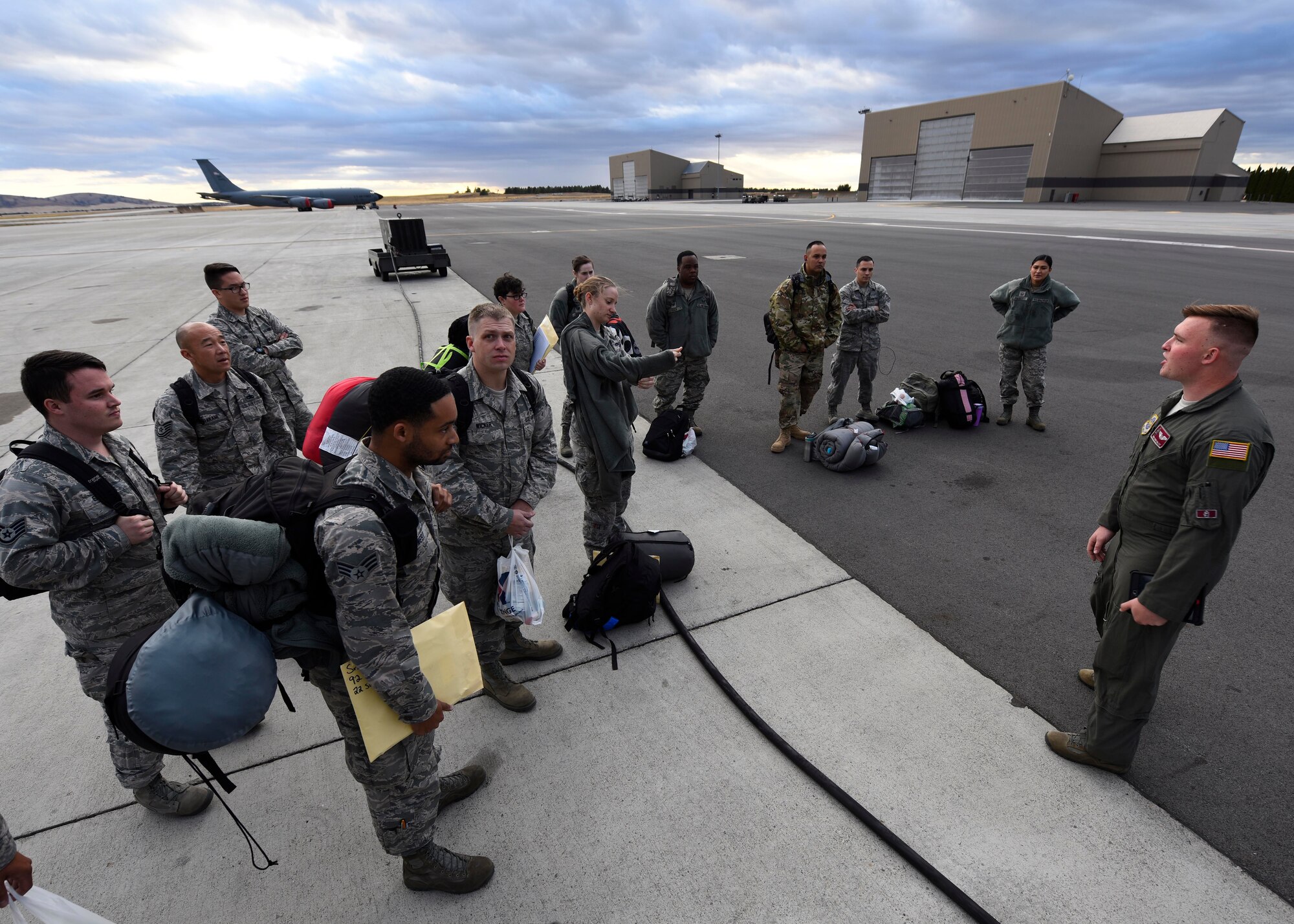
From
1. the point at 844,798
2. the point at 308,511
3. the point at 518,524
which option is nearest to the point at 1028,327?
the point at 844,798

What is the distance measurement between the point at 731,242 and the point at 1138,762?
2562 centimetres

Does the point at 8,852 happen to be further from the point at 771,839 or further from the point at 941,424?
the point at 941,424

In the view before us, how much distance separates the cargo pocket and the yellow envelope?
2.84m

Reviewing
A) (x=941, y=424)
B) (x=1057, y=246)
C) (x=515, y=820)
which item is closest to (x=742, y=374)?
(x=941, y=424)

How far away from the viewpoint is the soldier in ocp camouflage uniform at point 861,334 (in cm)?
708

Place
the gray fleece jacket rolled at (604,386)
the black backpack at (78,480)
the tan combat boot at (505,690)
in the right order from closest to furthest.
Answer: the black backpack at (78,480) < the tan combat boot at (505,690) < the gray fleece jacket rolled at (604,386)

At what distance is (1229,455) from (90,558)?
175 inches

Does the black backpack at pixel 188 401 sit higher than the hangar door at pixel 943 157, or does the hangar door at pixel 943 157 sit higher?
the hangar door at pixel 943 157

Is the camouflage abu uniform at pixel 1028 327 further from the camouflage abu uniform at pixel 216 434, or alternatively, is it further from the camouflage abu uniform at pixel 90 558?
the camouflage abu uniform at pixel 90 558

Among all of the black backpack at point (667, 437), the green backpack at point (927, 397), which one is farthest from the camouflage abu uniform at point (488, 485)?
the green backpack at point (927, 397)

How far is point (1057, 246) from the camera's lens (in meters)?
21.0

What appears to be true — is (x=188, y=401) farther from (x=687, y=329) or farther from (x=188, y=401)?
(x=687, y=329)

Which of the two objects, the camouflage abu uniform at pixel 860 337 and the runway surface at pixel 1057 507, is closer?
the runway surface at pixel 1057 507

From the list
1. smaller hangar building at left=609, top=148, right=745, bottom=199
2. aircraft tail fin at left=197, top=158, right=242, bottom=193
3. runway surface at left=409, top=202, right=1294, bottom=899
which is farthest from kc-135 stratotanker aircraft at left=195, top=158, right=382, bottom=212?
runway surface at left=409, top=202, right=1294, bottom=899
